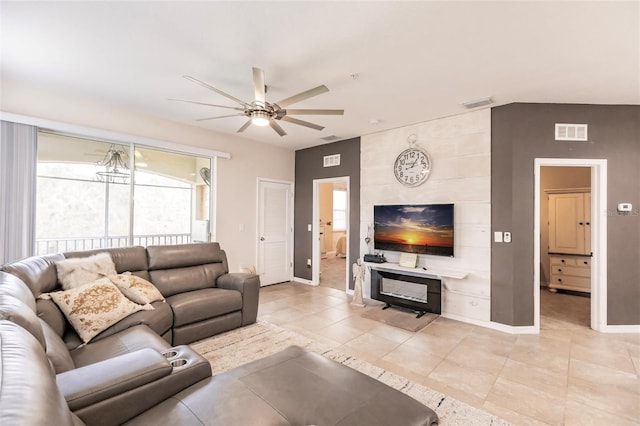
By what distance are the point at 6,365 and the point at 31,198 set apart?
139 inches

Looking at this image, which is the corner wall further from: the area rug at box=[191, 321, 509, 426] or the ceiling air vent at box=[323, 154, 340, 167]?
the ceiling air vent at box=[323, 154, 340, 167]

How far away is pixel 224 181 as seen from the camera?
199 inches

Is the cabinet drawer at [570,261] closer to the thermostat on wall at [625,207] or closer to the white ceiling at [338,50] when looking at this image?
the thermostat on wall at [625,207]

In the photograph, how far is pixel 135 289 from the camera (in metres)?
2.78

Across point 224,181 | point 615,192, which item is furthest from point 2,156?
point 615,192

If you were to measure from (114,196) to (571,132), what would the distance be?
601 centimetres

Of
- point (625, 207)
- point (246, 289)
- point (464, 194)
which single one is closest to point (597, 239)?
point (625, 207)

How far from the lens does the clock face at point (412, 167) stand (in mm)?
4277

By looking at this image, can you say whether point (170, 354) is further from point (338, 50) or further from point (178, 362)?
point (338, 50)

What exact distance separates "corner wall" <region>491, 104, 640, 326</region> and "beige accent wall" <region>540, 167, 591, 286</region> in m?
1.95

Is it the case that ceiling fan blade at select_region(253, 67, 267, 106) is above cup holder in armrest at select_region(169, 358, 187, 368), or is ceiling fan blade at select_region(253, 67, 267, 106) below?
above

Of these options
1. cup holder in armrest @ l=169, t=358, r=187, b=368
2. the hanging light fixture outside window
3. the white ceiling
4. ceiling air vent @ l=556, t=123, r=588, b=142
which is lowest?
Answer: cup holder in armrest @ l=169, t=358, r=187, b=368

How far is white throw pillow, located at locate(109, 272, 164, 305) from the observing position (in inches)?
107

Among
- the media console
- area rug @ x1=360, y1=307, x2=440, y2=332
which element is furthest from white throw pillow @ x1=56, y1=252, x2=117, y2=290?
the media console
